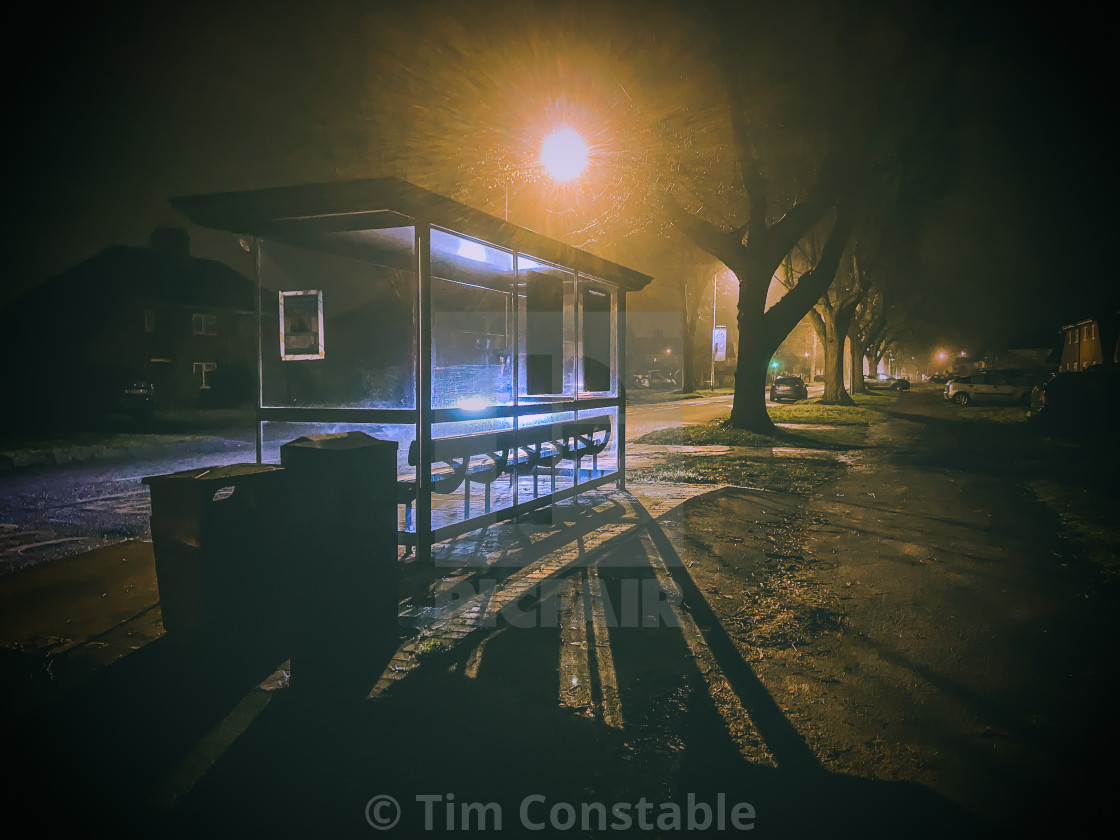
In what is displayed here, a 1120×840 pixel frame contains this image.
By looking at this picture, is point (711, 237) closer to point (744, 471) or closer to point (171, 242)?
point (744, 471)

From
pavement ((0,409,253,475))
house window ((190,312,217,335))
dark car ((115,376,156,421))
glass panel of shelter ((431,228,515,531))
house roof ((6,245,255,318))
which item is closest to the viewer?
glass panel of shelter ((431,228,515,531))

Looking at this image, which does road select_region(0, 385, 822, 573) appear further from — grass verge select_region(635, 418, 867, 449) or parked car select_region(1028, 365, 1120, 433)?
parked car select_region(1028, 365, 1120, 433)

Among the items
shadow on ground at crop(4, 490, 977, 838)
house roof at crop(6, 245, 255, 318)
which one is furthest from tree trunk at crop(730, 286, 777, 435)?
house roof at crop(6, 245, 255, 318)

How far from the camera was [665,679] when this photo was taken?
3529 millimetres

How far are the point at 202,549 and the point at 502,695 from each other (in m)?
1.87

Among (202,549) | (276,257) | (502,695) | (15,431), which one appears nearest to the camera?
(502,695)

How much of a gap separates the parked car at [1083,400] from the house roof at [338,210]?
18.8 meters

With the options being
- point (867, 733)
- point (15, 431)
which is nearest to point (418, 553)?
point (867, 733)

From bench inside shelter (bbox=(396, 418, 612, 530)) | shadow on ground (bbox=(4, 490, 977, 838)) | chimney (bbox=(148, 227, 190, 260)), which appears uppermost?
chimney (bbox=(148, 227, 190, 260))

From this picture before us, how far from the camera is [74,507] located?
8.09 meters

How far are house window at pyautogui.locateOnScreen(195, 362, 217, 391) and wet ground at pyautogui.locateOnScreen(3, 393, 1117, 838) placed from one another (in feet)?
109

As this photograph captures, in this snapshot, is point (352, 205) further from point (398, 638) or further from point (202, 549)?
point (398, 638)

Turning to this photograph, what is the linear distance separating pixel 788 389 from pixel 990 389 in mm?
10893

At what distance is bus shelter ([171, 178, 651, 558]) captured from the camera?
5551 mm
